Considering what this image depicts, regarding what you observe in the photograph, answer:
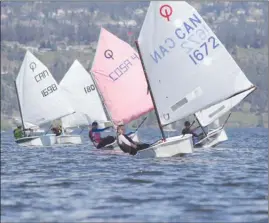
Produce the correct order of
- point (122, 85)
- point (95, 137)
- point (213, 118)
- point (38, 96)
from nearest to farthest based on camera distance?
point (122, 85) → point (213, 118) → point (95, 137) → point (38, 96)

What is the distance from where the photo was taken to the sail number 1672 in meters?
53.8

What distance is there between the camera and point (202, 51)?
54.1 metres

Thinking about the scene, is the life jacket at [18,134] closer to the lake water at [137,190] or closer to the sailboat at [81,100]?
the sailboat at [81,100]

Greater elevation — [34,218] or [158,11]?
[158,11]

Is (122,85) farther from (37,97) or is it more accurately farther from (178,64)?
(37,97)

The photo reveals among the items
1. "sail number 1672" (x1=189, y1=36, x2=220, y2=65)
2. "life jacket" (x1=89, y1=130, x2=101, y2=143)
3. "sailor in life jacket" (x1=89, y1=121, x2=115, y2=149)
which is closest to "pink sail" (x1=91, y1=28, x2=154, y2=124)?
"sailor in life jacket" (x1=89, y1=121, x2=115, y2=149)

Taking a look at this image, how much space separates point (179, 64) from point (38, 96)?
112 ft

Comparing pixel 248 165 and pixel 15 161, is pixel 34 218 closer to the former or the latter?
pixel 248 165

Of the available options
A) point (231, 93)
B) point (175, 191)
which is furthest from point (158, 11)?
point (175, 191)

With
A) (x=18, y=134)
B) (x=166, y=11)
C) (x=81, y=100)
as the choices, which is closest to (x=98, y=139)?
(x=18, y=134)

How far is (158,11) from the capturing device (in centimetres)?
5369

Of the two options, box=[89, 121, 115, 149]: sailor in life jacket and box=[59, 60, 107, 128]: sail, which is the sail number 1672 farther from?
box=[59, 60, 107, 128]: sail

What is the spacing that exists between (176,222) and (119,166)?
2015 cm

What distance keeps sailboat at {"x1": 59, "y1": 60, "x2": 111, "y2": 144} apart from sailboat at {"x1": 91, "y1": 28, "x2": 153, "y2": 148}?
67.4 feet
